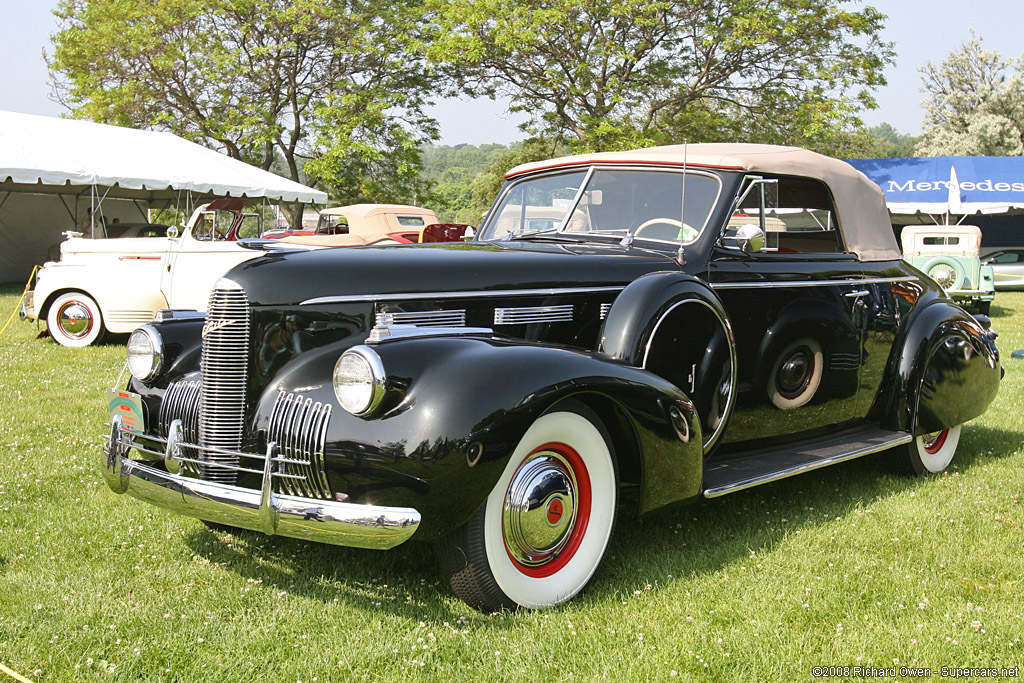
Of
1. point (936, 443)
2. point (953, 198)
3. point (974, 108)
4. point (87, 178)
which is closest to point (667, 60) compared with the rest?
point (953, 198)

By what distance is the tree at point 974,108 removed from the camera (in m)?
41.9

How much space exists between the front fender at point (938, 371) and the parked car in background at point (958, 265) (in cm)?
1143

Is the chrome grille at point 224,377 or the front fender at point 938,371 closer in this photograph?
the chrome grille at point 224,377

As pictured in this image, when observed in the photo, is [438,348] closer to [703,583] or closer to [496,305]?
[496,305]

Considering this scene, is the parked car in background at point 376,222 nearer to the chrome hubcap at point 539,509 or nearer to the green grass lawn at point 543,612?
the green grass lawn at point 543,612

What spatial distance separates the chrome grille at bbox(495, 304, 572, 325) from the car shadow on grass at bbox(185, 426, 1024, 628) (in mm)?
902

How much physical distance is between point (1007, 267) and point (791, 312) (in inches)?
948

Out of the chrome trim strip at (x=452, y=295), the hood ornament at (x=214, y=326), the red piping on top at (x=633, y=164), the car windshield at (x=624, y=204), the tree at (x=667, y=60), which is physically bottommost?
the hood ornament at (x=214, y=326)

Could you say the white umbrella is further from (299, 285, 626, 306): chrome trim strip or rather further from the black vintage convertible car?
(299, 285, 626, 306): chrome trim strip

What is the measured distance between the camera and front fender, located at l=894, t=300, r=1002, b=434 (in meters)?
5.10

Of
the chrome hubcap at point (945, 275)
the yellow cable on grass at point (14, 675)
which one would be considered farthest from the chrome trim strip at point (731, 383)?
the chrome hubcap at point (945, 275)

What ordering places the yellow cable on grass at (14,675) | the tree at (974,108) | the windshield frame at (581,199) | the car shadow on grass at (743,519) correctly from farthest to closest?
the tree at (974,108) < the windshield frame at (581,199) < the car shadow on grass at (743,519) < the yellow cable on grass at (14,675)

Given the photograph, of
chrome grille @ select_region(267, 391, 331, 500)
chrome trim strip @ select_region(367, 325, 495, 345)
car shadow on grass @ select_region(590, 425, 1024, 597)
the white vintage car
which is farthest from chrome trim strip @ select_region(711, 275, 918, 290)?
the white vintage car

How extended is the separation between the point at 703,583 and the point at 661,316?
113 centimetres
